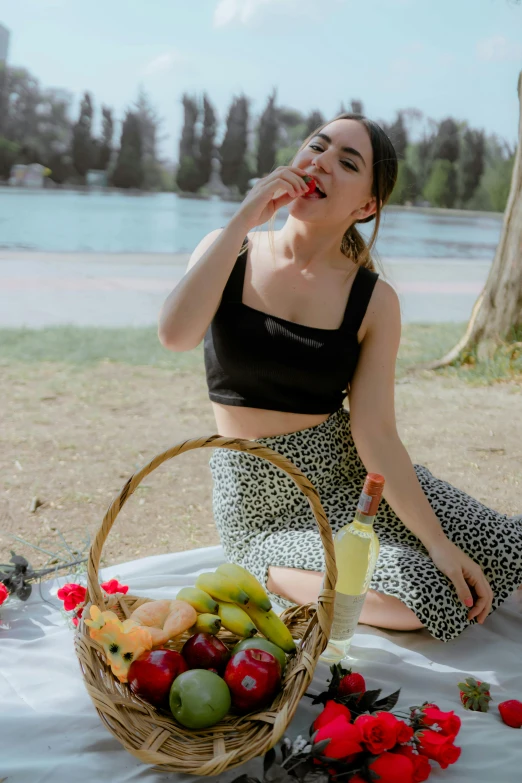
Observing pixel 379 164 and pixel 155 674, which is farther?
pixel 379 164

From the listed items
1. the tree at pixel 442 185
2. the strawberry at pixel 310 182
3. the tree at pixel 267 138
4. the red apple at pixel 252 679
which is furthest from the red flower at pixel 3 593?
the tree at pixel 442 185

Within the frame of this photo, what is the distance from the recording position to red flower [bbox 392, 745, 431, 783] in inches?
56.0

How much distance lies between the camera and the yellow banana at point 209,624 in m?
1.56

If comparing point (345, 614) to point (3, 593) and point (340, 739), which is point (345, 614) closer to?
point (340, 739)

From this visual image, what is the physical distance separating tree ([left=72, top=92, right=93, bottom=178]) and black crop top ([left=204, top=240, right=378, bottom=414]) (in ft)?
46.3

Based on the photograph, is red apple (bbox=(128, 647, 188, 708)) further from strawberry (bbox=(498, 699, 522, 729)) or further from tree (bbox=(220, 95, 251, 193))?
tree (bbox=(220, 95, 251, 193))

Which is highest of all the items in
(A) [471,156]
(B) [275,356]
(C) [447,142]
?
(C) [447,142]

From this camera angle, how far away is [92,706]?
1.69m

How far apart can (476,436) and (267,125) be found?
481 inches

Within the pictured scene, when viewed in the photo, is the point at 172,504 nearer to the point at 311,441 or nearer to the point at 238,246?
the point at 311,441

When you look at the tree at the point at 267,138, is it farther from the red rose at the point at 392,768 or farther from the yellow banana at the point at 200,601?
the red rose at the point at 392,768

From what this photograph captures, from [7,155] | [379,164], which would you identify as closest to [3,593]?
[379,164]

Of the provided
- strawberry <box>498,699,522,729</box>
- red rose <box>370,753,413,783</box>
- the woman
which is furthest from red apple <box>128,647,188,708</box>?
strawberry <box>498,699,522,729</box>

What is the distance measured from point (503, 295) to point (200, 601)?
4868 millimetres
